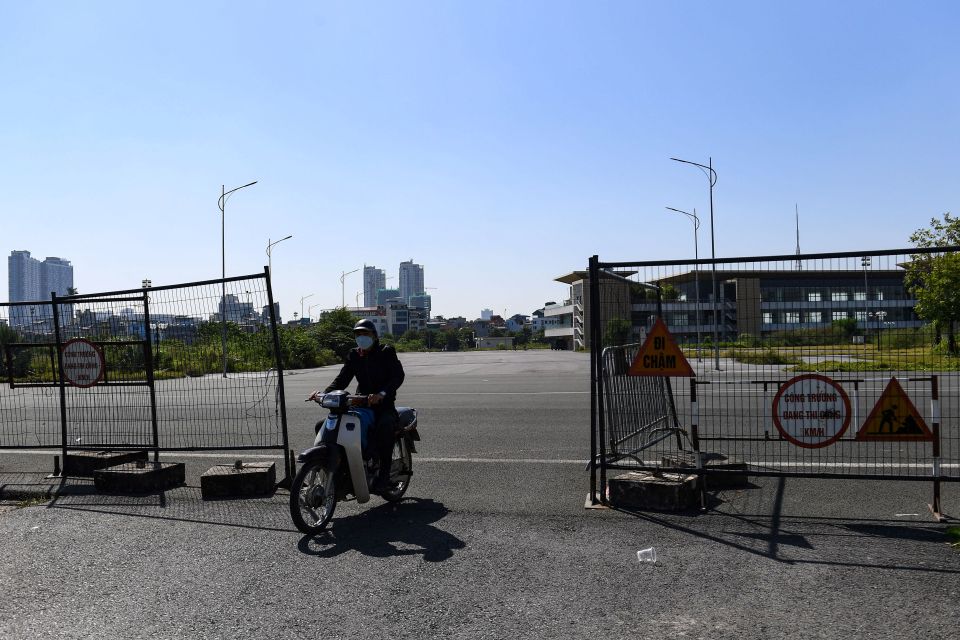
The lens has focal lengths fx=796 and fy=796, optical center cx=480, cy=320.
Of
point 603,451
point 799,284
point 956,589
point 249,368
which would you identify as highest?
point 799,284

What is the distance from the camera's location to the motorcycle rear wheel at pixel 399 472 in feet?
23.4

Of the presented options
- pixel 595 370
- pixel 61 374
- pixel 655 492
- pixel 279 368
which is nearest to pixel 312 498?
pixel 279 368

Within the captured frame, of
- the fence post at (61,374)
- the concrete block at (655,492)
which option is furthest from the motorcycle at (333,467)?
the fence post at (61,374)

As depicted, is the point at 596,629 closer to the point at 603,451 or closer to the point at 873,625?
the point at 873,625

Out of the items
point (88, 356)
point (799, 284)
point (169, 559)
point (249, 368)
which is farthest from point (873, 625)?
point (88, 356)

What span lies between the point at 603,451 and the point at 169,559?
3635 mm

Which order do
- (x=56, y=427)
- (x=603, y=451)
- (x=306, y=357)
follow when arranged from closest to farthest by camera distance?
(x=603, y=451), (x=56, y=427), (x=306, y=357)

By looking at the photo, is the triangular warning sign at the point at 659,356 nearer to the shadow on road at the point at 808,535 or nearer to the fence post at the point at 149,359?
the shadow on road at the point at 808,535

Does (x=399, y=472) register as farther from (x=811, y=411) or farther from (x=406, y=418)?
(x=811, y=411)

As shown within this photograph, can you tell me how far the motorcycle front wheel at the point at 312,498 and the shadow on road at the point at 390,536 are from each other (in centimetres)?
12

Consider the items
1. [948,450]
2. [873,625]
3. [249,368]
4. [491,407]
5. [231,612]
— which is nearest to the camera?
[873,625]

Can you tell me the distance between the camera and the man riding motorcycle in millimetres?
6910

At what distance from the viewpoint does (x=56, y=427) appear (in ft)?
44.5

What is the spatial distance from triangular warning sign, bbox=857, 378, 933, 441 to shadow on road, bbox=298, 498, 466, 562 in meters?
3.55
